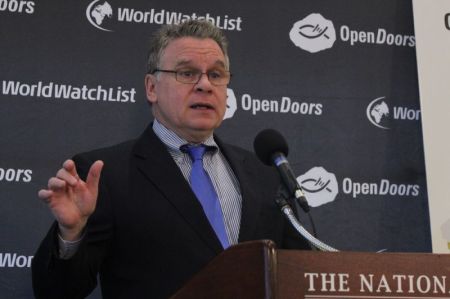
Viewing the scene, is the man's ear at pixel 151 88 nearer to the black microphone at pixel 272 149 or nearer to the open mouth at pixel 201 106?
the open mouth at pixel 201 106

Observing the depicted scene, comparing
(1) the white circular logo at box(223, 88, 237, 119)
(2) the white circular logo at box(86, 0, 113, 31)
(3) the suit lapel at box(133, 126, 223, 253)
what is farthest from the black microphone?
(2) the white circular logo at box(86, 0, 113, 31)

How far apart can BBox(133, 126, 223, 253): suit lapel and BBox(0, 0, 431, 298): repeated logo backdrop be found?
628 millimetres

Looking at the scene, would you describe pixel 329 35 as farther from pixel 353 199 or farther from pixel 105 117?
pixel 105 117

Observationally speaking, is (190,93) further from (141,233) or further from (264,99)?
(264,99)

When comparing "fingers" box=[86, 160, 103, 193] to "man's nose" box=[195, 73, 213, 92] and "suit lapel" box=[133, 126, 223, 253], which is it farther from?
"man's nose" box=[195, 73, 213, 92]

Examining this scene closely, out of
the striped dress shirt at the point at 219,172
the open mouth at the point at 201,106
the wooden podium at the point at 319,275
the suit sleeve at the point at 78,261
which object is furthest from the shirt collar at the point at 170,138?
the wooden podium at the point at 319,275

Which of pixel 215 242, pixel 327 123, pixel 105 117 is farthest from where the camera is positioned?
pixel 327 123

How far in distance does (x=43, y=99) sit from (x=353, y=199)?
138cm

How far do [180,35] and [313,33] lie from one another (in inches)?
37.1

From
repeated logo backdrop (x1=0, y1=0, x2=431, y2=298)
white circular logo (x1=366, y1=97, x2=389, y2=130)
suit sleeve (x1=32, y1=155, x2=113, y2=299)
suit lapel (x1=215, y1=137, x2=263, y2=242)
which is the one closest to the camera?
suit sleeve (x1=32, y1=155, x2=113, y2=299)

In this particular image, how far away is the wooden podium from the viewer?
1.29 metres

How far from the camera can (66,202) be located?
1.81 m

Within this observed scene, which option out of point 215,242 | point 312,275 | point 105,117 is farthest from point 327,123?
point 312,275

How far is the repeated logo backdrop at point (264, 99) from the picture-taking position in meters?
2.87
